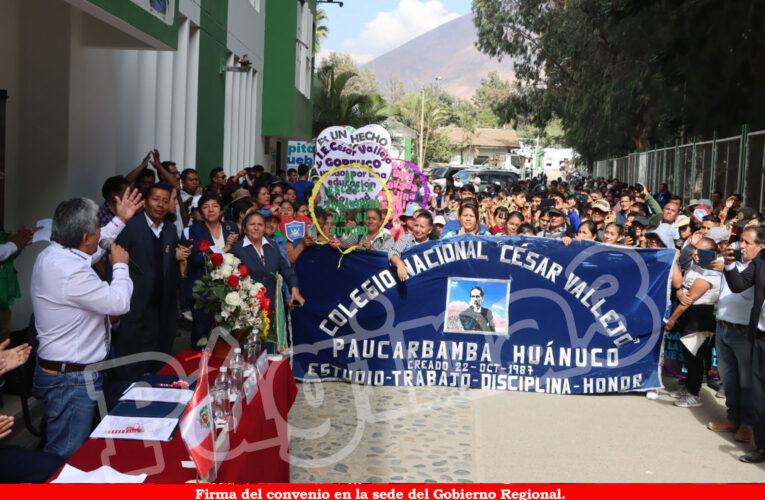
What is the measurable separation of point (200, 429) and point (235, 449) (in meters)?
0.66

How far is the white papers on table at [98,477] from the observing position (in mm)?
3689

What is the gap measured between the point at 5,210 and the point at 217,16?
895cm

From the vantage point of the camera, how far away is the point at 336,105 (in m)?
41.8

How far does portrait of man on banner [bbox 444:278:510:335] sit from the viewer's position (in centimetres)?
878

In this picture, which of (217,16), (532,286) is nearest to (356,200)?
(532,286)

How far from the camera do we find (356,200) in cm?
1009

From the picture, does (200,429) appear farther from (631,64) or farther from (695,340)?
(631,64)

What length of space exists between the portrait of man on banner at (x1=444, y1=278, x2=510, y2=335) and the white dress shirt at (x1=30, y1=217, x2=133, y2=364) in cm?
454

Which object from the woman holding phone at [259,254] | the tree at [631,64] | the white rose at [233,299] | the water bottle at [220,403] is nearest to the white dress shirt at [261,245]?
the woman holding phone at [259,254]

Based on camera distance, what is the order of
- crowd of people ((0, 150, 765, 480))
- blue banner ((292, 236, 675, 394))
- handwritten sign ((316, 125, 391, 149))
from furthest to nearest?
handwritten sign ((316, 125, 391, 149)) → blue banner ((292, 236, 675, 394)) → crowd of people ((0, 150, 765, 480))

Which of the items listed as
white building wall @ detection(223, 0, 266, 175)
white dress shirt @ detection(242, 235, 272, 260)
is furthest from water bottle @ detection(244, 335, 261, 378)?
white building wall @ detection(223, 0, 266, 175)

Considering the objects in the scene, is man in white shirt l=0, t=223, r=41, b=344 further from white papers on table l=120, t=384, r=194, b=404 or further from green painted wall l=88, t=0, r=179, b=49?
white papers on table l=120, t=384, r=194, b=404

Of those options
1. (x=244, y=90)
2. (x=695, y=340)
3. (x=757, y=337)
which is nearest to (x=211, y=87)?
(x=244, y=90)
